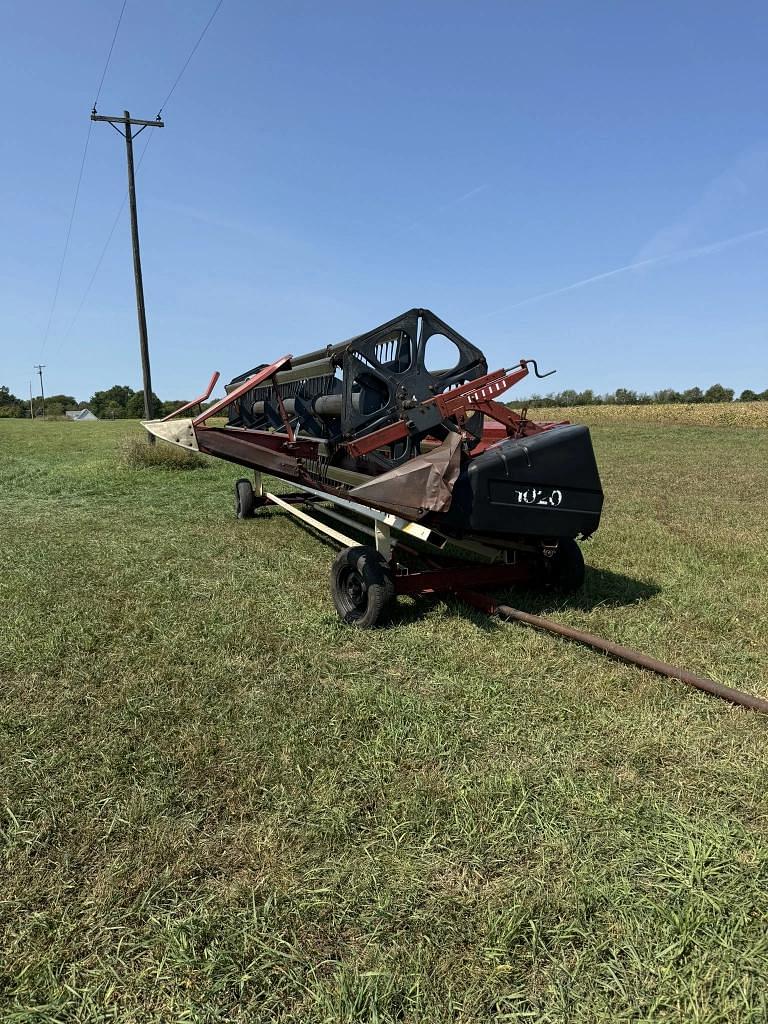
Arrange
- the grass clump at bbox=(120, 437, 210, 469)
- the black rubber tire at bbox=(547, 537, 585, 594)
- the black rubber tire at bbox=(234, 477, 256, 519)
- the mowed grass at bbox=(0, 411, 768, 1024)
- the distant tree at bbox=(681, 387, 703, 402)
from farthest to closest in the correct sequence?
the distant tree at bbox=(681, 387, 703, 402), the grass clump at bbox=(120, 437, 210, 469), the black rubber tire at bbox=(234, 477, 256, 519), the black rubber tire at bbox=(547, 537, 585, 594), the mowed grass at bbox=(0, 411, 768, 1024)

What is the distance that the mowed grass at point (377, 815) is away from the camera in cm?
161

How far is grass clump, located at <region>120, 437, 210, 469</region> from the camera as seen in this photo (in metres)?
14.2

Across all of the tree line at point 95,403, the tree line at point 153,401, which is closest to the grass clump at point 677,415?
the tree line at point 153,401

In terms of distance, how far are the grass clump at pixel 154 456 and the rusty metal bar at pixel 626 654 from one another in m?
11.6

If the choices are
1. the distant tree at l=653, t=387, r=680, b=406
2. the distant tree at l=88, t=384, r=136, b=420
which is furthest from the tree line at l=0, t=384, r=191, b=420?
the distant tree at l=653, t=387, r=680, b=406

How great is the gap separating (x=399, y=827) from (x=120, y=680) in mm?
1955

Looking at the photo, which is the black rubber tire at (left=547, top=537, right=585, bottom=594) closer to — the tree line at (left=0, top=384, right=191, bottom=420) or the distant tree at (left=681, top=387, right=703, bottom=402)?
the distant tree at (left=681, top=387, right=703, bottom=402)

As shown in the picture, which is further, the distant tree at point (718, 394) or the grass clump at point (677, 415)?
the distant tree at point (718, 394)

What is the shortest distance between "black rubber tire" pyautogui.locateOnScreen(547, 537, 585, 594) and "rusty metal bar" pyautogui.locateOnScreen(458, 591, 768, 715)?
0.63 m

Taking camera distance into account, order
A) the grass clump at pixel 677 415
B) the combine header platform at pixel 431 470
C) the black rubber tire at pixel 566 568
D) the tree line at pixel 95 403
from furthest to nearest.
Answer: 1. the tree line at pixel 95 403
2. the grass clump at pixel 677 415
3. the black rubber tire at pixel 566 568
4. the combine header platform at pixel 431 470

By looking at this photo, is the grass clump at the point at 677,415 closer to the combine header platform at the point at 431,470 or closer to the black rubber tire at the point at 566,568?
the combine header platform at the point at 431,470

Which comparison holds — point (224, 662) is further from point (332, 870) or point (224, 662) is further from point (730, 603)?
point (730, 603)

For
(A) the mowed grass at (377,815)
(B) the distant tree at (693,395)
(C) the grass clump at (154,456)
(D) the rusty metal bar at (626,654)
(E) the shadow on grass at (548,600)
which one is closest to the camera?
(A) the mowed grass at (377,815)

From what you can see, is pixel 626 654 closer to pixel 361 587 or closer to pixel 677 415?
pixel 361 587
